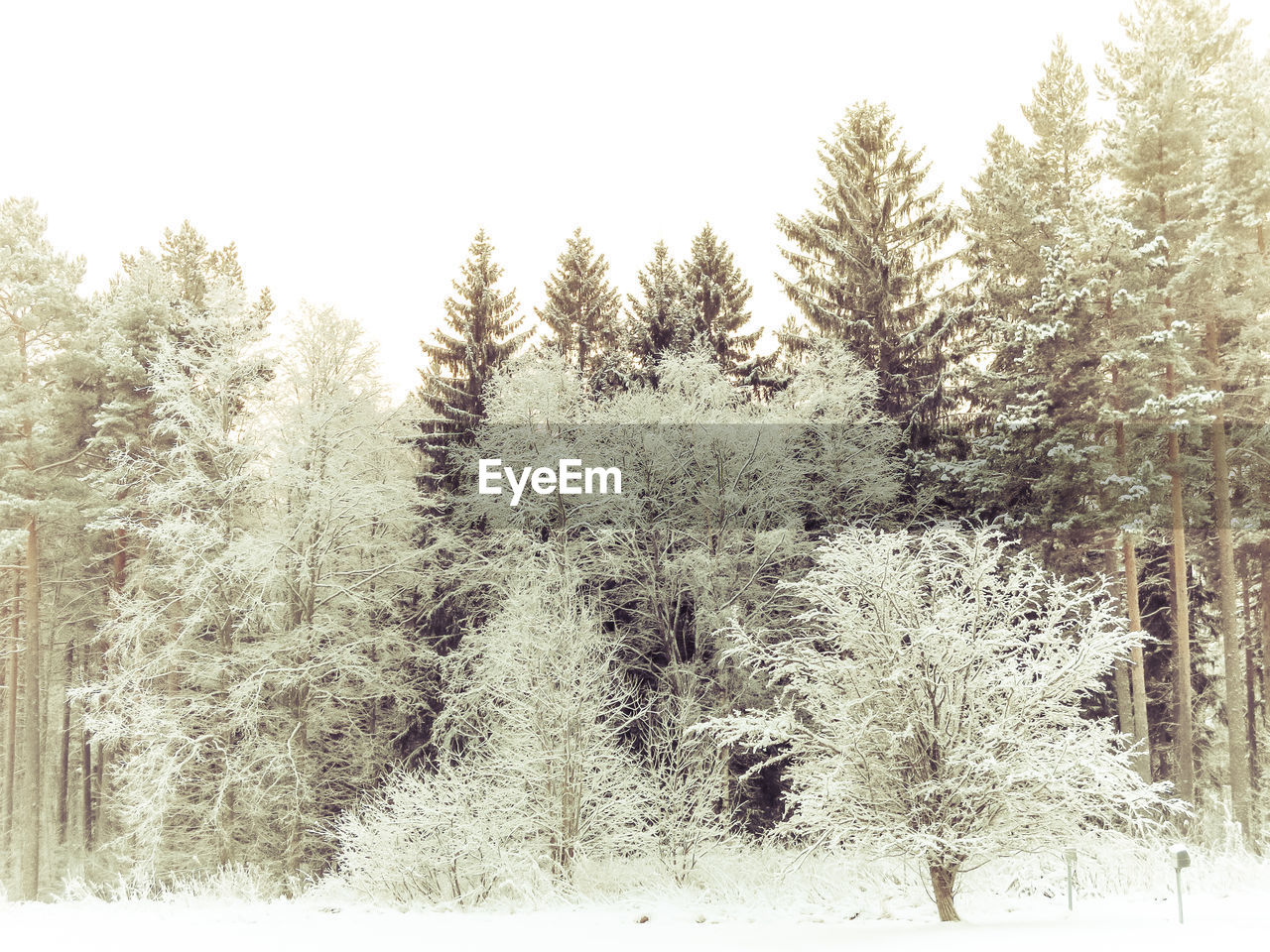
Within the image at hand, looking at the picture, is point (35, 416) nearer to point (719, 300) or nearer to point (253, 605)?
point (253, 605)

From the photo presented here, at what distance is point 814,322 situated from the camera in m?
25.4

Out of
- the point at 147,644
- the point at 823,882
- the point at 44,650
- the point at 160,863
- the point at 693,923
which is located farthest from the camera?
the point at 44,650

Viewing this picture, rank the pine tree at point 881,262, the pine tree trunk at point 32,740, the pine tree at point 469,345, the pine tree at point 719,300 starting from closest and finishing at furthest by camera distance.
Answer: the pine tree trunk at point 32,740, the pine tree at point 881,262, the pine tree at point 469,345, the pine tree at point 719,300

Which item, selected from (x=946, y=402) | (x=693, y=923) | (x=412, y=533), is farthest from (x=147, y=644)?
(x=946, y=402)

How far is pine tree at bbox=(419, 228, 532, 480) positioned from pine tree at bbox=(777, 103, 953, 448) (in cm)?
877

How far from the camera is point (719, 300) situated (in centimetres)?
2842

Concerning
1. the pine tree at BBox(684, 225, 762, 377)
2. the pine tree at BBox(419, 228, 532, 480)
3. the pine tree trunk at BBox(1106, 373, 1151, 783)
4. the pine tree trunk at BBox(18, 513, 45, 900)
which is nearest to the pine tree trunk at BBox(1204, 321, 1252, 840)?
the pine tree trunk at BBox(1106, 373, 1151, 783)

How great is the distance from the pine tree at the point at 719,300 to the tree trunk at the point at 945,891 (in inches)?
734

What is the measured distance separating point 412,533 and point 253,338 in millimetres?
6314

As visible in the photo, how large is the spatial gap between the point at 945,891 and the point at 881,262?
1965 cm

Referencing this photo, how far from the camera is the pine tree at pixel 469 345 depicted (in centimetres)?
2638

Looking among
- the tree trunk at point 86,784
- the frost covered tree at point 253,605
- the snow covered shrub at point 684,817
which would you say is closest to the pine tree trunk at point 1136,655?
the snow covered shrub at point 684,817

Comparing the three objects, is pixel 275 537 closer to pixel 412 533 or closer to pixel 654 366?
pixel 412 533

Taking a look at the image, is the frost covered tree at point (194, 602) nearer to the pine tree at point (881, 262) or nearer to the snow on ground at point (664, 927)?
the snow on ground at point (664, 927)
